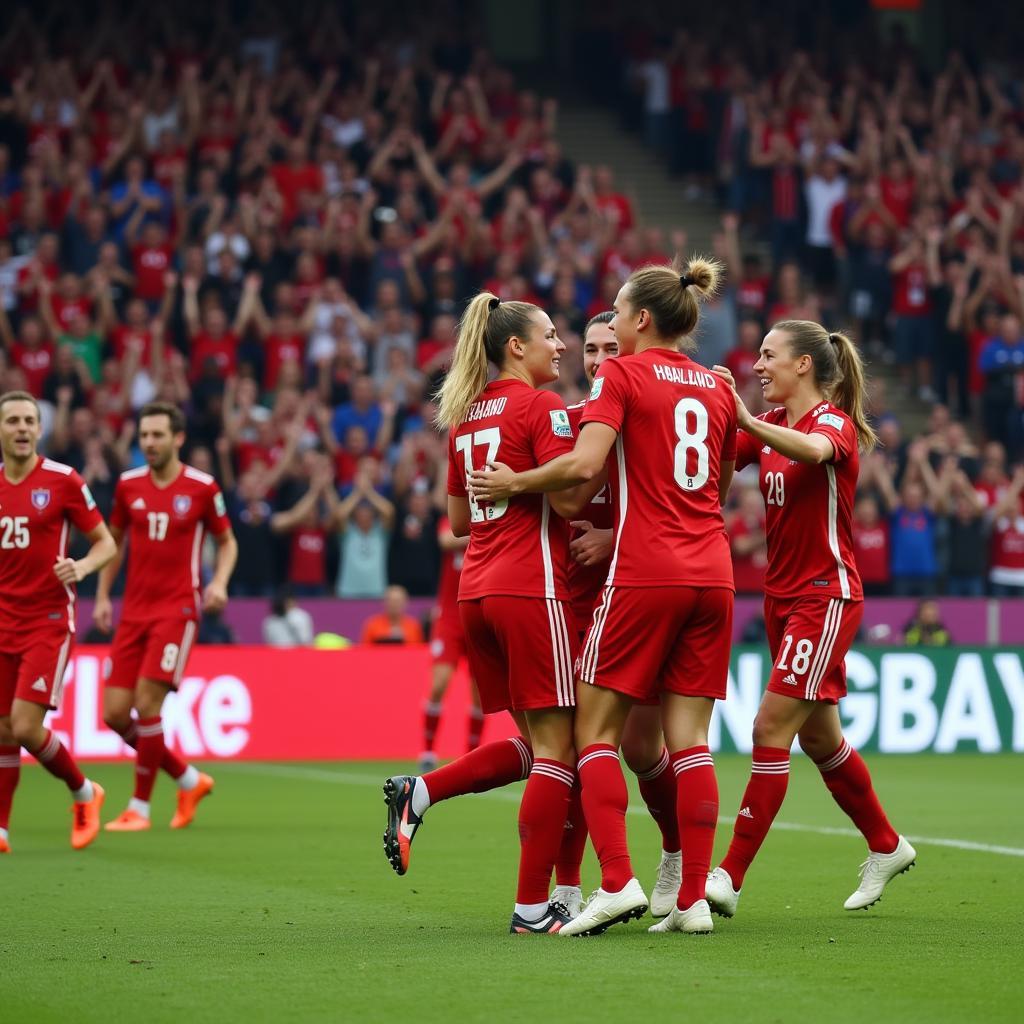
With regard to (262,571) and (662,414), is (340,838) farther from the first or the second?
(262,571)

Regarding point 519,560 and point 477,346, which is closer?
point 519,560

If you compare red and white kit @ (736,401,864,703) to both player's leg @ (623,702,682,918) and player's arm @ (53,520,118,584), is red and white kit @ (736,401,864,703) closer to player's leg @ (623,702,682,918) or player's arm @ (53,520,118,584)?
player's leg @ (623,702,682,918)

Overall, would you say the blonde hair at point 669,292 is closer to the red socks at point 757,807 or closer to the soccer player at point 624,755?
the soccer player at point 624,755

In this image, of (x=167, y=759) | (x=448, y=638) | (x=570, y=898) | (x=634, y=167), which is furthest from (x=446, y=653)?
(x=634, y=167)

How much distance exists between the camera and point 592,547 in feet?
24.0

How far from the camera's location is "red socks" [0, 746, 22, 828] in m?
10.6

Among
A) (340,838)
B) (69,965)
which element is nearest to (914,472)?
(340,838)

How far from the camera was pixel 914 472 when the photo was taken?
2145 centimetres

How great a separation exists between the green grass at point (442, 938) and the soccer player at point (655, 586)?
35cm

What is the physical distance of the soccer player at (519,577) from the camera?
699cm

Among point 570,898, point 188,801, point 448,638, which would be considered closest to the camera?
point 570,898

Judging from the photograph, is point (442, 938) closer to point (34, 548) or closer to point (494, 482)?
point (494, 482)

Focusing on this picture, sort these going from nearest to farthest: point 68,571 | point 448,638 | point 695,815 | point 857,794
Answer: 1. point 695,815
2. point 857,794
3. point 68,571
4. point 448,638

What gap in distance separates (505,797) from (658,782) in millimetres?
7190
